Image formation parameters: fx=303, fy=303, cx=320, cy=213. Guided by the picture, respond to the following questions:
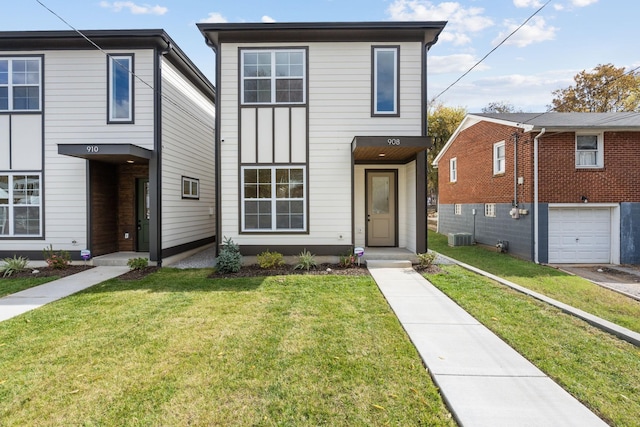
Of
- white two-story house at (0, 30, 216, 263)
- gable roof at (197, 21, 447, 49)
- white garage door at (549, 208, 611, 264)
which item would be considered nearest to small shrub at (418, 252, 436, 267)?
white garage door at (549, 208, 611, 264)

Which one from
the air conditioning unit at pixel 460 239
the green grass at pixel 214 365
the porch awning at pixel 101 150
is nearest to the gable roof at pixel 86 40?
the porch awning at pixel 101 150

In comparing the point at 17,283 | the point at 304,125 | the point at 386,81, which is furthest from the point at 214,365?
the point at 386,81

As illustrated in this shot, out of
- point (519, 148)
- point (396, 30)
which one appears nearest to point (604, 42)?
point (519, 148)

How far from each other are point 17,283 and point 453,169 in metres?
16.8

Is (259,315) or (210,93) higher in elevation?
(210,93)

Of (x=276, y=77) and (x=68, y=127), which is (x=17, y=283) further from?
(x=276, y=77)

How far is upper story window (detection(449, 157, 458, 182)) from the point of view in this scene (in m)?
15.4

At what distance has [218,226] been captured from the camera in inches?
319

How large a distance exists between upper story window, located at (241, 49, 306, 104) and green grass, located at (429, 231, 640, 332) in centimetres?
695

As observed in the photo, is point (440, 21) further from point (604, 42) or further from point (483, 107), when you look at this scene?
point (483, 107)

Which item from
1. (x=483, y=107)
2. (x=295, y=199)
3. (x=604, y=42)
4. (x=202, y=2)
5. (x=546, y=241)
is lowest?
(x=546, y=241)

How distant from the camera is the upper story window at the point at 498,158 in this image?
36.8ft

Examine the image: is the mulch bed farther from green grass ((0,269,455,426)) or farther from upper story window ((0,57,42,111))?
upper story window ((0,57,42,111))

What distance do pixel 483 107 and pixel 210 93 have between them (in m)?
30.6
